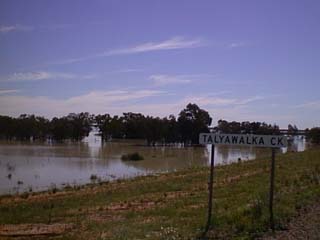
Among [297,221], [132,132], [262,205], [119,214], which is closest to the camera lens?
[297,221]

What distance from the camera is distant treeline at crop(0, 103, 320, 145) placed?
473 ft

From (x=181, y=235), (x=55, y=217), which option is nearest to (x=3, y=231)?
(x=55, y=217)

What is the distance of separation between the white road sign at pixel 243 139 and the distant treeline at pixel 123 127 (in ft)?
419

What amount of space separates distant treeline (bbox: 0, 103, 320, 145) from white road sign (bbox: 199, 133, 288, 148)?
127861 mm

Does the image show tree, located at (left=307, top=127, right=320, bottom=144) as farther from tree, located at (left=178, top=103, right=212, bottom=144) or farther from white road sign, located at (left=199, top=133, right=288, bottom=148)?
white road sign, located at (left=199, top=133, right=288, bottom=148)

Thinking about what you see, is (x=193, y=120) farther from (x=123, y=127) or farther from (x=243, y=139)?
(x=243, y=139)

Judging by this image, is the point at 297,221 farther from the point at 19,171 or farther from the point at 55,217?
the point at 19,171

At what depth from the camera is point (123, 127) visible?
15600cm

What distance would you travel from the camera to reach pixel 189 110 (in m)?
144

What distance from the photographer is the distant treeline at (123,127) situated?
144250 mm

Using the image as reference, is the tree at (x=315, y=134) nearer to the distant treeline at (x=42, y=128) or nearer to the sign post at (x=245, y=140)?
the distant treeline at (x=42, y=128)

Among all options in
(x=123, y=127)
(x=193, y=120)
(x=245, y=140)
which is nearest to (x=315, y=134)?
(x=193, y=120)

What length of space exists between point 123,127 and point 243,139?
146 meters

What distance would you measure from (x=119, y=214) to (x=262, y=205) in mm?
4606
